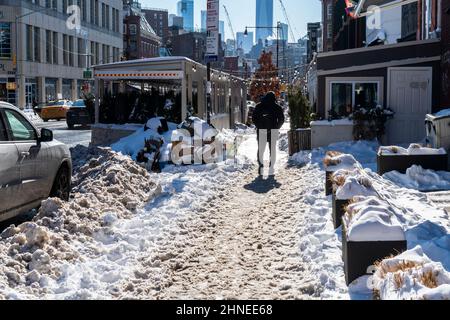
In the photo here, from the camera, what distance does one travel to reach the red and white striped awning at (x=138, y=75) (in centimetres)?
1962

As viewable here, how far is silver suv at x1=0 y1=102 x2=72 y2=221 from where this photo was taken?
732 cm

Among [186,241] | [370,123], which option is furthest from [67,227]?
[370,123]

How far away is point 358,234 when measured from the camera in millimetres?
5512

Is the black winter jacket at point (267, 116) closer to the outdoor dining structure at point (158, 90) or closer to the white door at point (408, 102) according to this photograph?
the white door at point (408, 102)

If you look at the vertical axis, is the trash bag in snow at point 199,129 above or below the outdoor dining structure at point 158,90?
below

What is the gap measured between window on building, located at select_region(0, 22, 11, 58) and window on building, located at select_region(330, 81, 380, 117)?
4636 cm

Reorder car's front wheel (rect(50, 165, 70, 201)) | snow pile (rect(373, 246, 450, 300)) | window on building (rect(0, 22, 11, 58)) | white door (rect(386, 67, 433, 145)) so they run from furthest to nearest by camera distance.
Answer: window on building (rect(0, 22, 11, 58)) → white door (rect(386, 67, 433, 145)) → car's front wheel (rect(50, 165, 70, 201)) → snow pile (rect(373, 246, 450, 300))

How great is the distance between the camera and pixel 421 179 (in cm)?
1134

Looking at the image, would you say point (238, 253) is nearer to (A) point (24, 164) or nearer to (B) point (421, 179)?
(A) point (24, 164)

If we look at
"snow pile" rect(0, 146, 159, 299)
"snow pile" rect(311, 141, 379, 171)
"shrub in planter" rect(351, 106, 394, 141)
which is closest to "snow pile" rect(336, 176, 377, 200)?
"snow pile" rect(0, 146, 159, 299)

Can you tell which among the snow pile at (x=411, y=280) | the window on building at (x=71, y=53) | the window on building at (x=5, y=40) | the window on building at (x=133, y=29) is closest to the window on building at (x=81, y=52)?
the window on building at (x=71, y=53)

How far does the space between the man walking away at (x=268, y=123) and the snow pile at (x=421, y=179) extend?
3.41 metres

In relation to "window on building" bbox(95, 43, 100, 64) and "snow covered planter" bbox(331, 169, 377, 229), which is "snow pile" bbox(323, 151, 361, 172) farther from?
"window on building" bbox(95, 43, 100, 64)

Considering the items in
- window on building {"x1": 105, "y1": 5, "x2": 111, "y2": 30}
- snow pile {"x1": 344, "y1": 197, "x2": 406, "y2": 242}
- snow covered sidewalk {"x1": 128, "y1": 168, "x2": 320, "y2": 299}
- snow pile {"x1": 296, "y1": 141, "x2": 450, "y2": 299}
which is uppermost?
window on building {"x1": 105, "y1": 5, "x2": 111, "y2": 30}
